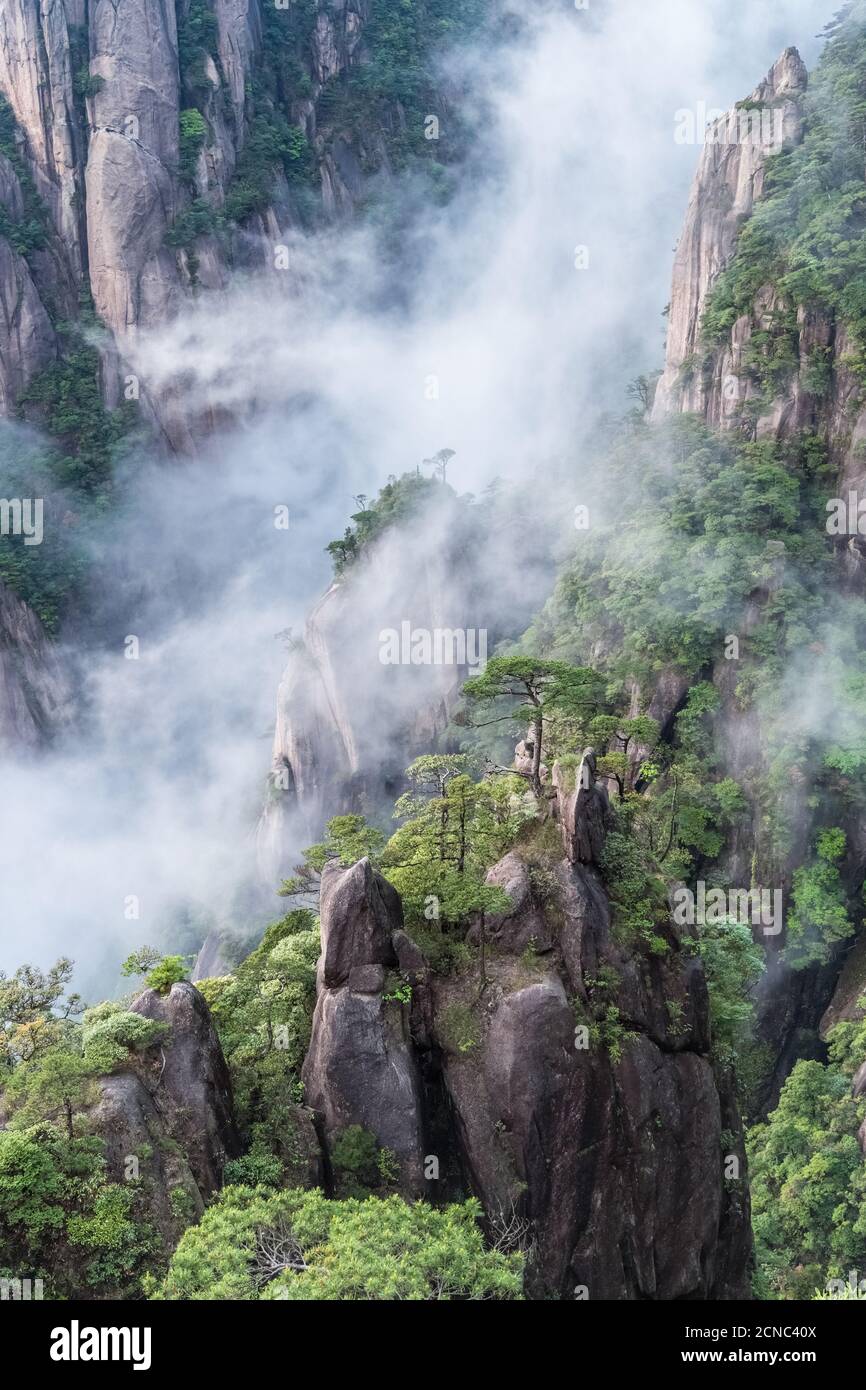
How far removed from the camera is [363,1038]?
54.9 ft

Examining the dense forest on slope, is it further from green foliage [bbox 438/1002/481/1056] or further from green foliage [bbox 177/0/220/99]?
green foliage [bbox 177/0/220/99]

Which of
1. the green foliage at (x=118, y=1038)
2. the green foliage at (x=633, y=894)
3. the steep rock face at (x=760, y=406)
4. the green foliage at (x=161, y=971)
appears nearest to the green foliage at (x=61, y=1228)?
the green foliage at (x=118, y=1038)

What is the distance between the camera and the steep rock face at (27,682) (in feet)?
164

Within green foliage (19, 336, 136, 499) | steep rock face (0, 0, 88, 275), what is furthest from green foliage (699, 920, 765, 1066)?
steep rock face (0, 0, 88, 275)

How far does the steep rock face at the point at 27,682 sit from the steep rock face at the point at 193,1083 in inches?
1485

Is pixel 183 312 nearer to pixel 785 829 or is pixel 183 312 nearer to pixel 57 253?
pixel 57 253

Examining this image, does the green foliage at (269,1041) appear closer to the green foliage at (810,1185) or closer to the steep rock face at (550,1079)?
the steep rock face at (550,1079)

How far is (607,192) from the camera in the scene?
6512 centimetres

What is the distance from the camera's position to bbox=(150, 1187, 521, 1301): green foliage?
11.7 m

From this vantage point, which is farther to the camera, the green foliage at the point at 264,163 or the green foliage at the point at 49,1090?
the green foliage at the point at 264,163

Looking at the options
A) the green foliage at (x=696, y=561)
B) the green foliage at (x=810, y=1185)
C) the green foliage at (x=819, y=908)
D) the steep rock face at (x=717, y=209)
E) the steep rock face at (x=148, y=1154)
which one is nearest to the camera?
the steep rock face at (x=148, y=1154)

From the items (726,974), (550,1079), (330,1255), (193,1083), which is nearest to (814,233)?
(726,974)

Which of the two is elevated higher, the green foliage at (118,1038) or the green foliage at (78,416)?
the green foliage at (78,416)

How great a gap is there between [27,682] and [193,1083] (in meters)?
40.5
